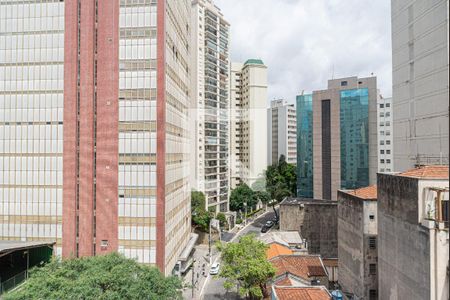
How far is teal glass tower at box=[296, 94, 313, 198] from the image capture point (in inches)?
2296

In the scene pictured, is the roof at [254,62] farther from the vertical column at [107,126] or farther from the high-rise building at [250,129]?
the vertical column at [107,126]

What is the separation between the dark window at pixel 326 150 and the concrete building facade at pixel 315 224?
42.4 ft

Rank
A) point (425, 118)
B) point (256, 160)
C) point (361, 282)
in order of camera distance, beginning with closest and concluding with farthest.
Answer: point (361, 282) → point (425, 118) → point (256, 160)

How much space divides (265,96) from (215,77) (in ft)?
67.1

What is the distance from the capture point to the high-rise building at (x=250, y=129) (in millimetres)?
77938

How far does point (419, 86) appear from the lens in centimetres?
2833

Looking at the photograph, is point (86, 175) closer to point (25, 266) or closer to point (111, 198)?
point (111, 198)

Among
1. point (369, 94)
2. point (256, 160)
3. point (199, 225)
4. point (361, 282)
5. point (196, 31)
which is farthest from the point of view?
point (256, 160)

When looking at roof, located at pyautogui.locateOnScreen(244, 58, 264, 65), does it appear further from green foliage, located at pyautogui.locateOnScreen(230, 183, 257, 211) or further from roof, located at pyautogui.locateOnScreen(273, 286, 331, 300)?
roof, located at pyautogui.locateOnScreen(273, 286, 331, 300)

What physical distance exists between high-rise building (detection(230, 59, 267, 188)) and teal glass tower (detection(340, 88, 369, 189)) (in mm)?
26917

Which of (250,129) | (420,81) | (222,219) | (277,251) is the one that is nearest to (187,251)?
(277,251)

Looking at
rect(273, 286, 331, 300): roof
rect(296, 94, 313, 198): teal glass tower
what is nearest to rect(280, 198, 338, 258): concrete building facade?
rect(296, 94, 313, 198): teal glass tower

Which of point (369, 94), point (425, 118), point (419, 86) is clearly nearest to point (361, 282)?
point (425, 118)

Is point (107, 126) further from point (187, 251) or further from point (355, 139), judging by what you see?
point (355, 139)
